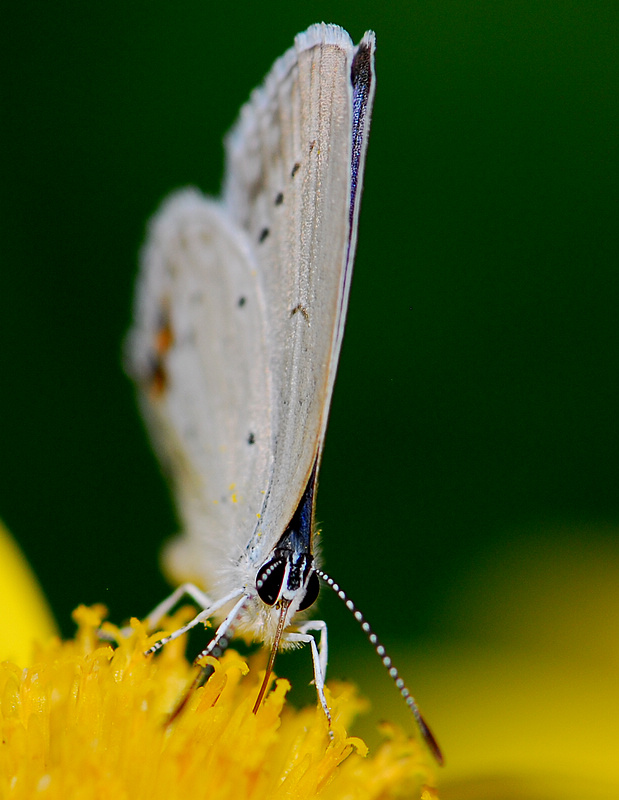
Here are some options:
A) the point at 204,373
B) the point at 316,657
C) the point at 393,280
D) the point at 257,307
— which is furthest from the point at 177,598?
the point at 393,280

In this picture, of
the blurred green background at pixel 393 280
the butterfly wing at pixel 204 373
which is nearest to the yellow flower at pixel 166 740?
the butterfly wing at pixel 204 373

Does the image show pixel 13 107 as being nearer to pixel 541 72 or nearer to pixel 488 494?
pixel 541 72

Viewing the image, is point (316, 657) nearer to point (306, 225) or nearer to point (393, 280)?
point (306, 225)

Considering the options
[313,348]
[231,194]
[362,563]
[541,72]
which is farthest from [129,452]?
[541,72]

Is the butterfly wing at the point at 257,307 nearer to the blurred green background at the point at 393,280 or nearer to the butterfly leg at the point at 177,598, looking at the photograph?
the butterfly leg at the point at 177,598

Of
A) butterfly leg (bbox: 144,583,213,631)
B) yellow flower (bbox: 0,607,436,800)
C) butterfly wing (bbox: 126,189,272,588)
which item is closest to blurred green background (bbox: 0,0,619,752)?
butterfly wing (bbox: 126,189,272,588)
